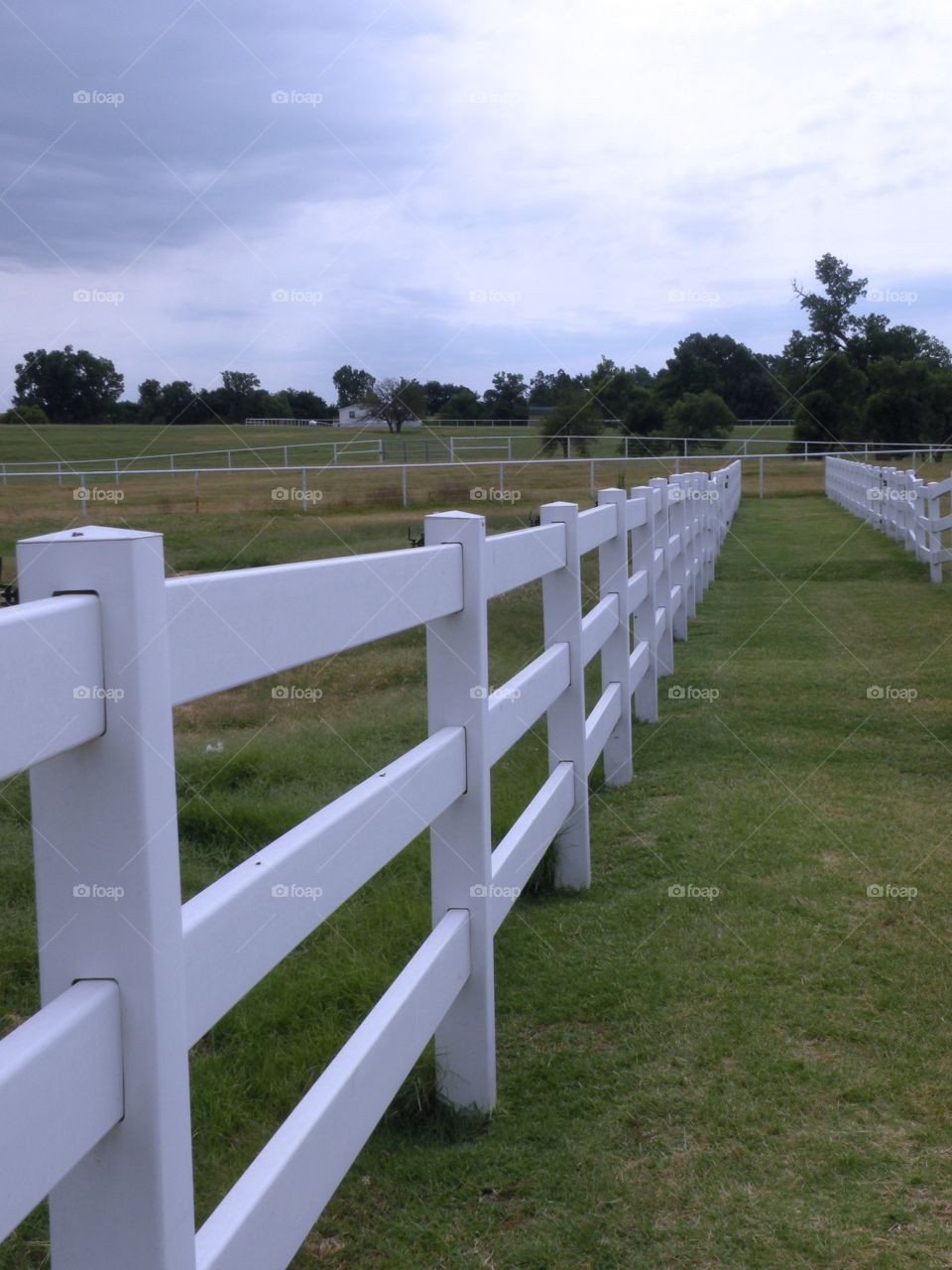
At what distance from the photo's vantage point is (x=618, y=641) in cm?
559

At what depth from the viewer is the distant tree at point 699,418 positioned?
45125mm

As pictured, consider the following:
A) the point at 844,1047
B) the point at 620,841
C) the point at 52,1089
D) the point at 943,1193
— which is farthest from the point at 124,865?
the point at 620,841

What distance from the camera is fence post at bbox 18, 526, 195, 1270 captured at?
1.18 meters

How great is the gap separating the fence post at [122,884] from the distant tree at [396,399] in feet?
82.8

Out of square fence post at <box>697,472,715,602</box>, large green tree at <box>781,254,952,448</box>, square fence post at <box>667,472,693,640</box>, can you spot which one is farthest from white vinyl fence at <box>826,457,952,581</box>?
large green tree at <box>781,254,952,448</box>

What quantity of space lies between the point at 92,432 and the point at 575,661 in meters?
33.2

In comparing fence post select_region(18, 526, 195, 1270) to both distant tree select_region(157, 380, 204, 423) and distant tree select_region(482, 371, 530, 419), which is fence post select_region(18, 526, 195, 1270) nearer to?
distant tree select_region(157, 380, 204, 423)

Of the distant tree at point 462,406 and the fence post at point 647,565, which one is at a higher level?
the distant tree at point 462,406

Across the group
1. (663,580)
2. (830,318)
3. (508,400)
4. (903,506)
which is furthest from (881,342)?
(663,580)

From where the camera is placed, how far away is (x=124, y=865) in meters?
1.20

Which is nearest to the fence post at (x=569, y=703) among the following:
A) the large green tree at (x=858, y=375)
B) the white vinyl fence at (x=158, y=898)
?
the white vinyl fence at (x=158, y=898)

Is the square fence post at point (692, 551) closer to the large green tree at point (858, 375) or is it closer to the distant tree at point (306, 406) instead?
the distant tree at point (306, 406)

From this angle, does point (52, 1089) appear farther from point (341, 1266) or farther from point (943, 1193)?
point (943, 1193)

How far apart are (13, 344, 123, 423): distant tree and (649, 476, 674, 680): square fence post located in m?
9.16
